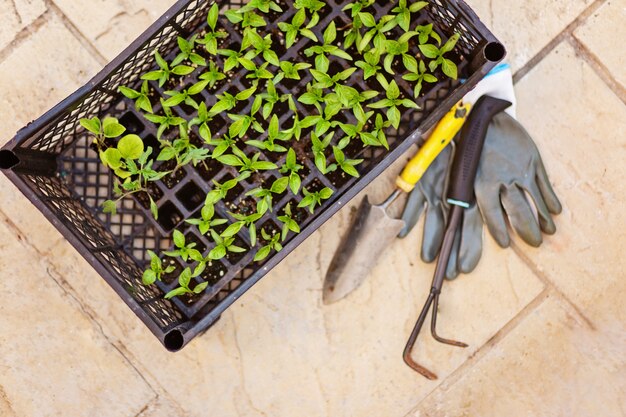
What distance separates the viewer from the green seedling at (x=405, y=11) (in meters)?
1.09

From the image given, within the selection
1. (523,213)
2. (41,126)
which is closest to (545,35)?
(523,213)

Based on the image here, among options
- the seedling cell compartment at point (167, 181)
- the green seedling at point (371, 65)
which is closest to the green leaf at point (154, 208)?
the seedling cell compartment at point (167, 181)

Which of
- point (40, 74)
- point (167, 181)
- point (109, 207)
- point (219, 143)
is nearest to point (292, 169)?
point (219, 143)

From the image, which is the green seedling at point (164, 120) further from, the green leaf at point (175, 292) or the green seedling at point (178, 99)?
the green leaf at point (175, 292)

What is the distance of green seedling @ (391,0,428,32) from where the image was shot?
109cm

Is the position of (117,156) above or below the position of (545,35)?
above

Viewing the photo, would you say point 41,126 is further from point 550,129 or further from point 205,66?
point 550,129

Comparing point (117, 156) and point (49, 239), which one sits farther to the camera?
point (49, 239)

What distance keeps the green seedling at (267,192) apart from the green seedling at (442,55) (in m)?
0.33

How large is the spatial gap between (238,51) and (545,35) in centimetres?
71

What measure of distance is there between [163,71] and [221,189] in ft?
0.78

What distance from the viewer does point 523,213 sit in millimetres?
1356

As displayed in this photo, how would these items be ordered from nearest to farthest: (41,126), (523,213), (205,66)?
1. (41,126)
2. (205,66)
3. (523,213)

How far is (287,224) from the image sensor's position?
1082 mm
